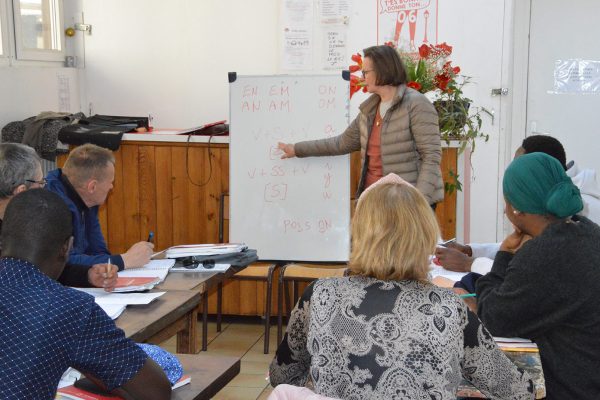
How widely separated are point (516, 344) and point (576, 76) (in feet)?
14.6

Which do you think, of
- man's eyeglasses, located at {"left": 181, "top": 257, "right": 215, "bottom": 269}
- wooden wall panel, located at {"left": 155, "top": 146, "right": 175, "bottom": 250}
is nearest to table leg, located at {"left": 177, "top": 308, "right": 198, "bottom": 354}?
man's eyeglasses, located at {"left": 181, "top": 257, "right": 215, "bottom": 269}

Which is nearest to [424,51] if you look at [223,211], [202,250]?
[223,211]

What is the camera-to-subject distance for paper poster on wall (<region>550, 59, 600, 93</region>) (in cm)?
602

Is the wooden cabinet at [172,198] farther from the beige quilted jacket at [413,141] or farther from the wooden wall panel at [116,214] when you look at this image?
the beige quilted jacket at [413,141]

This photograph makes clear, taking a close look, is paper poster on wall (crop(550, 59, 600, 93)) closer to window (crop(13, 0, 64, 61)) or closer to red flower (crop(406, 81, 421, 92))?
red flower (crop(406, 81, 421, 92))

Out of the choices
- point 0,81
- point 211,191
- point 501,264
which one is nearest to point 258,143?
point 211,191

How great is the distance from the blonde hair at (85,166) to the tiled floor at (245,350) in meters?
1.28

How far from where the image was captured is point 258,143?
4820 mm

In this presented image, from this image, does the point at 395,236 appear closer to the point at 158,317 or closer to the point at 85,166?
the point at 158,317

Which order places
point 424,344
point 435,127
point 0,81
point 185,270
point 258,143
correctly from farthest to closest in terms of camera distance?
1. point 0,81
2. point 258,143
3. point 435,127
4. point 185,270
5. point 424,344

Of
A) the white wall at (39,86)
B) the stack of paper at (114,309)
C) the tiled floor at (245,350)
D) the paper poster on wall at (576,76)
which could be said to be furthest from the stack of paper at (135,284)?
the paper poster on wall at (576,76)

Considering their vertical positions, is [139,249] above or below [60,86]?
below

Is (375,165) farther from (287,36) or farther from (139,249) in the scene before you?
(287,36)

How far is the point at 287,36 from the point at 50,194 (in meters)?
4.66
